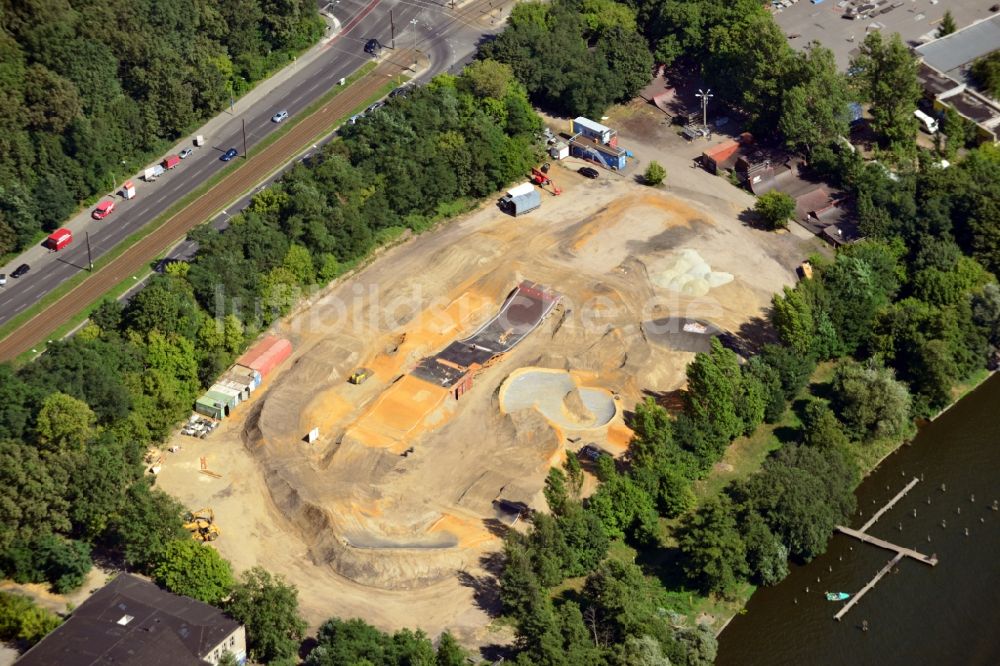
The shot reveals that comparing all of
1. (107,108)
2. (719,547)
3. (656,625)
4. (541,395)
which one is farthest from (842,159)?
(107,108)

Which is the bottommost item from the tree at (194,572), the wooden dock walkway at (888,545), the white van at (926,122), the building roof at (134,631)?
the wooden dock walkway at (888,545)

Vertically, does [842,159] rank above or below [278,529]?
above

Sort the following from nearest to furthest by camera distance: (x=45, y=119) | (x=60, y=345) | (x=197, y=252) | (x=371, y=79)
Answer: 1. (x=60, y=345)
2. (x=197, y=252)
3. (x=45, y=119)
4. (x=371, y=79)

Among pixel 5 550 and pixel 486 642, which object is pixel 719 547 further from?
Result: pixel 5 550

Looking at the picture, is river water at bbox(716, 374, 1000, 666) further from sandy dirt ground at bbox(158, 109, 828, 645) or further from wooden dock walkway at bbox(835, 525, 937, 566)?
sandy dirt ground at bbox(158, 109, 828, 645)

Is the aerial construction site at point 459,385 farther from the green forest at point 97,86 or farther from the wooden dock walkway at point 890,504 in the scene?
the green forest at point 97,86

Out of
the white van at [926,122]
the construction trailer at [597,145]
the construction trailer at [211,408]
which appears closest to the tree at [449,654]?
the construction trailer at [211,408]
